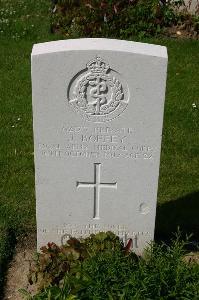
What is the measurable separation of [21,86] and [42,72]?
3.77m

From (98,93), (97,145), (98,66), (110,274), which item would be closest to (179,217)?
(97,145)

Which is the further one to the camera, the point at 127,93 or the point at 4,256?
the point at 4,256

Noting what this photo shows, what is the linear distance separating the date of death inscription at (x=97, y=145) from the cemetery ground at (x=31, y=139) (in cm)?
109

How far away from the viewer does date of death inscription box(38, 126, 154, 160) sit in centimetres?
438

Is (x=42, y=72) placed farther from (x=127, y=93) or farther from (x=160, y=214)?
A: (x=160, y=214)

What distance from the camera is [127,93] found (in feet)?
13.9

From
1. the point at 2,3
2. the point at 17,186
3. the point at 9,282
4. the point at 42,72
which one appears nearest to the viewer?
the point at 42,72

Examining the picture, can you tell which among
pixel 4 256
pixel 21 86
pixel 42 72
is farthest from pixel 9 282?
pixel 21 86

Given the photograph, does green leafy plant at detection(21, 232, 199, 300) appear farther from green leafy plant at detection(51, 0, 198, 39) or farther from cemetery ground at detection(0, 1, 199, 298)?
green leafy plant at detection(51, 0, 198, 39)

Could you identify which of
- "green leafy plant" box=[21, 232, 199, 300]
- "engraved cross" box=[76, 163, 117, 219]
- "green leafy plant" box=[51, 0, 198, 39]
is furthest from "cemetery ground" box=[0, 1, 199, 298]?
"engraved cross" box=[76, 163, 117, 219]

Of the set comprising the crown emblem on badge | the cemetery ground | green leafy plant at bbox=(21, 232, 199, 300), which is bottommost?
green leafy plant at bbox=(21, 232, 199, 300)

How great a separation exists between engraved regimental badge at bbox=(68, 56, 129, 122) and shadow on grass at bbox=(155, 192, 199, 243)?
55.9 inches

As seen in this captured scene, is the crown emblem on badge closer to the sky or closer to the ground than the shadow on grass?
closer to the sky

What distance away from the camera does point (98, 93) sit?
14.0 feet
